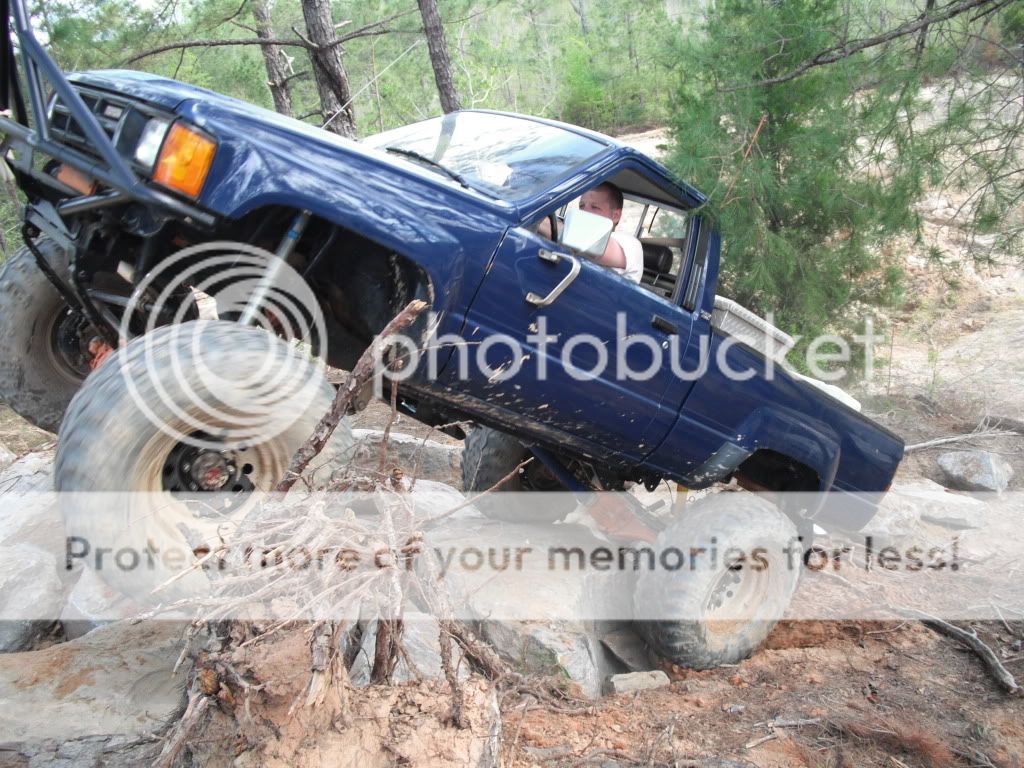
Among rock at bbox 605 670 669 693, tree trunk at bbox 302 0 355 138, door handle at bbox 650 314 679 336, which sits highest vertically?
tree trunk at bbox 302 0 355 138

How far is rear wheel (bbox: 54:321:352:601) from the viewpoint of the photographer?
2.26 m

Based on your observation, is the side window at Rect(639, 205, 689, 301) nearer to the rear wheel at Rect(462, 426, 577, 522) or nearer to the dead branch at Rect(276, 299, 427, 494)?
the rear wheel at Rect(462, 426, 577, 522)

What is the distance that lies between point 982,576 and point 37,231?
16.4 ft

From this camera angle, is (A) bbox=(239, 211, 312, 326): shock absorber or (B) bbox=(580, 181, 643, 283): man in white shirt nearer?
(A) bbox=(239, 211, 312, 326): shock absorber

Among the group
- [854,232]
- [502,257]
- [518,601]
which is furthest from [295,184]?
[854,232]

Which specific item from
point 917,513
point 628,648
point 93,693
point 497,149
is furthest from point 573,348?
point 917,513

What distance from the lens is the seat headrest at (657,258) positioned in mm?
4195

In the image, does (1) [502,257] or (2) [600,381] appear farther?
(2) [600,381]

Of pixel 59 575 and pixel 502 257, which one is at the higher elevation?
pixel 502 257

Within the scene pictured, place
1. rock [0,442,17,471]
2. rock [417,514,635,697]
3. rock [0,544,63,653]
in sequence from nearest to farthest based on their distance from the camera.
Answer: rock [417,514,635,697] → rock [0,544,63,653] → rock [0,442,17,471]

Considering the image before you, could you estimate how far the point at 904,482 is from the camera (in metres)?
6.19

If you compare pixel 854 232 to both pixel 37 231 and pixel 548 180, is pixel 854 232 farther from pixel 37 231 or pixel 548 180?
pixel 37 231

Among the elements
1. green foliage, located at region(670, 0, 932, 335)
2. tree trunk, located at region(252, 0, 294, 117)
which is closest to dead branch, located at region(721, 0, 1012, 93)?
green foliage, located at region(670, 0, 932, 335)

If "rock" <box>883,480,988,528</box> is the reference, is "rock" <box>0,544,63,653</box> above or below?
below
